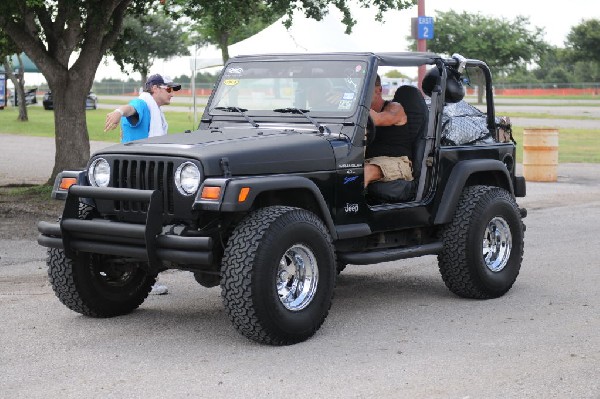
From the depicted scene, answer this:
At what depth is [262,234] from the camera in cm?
678

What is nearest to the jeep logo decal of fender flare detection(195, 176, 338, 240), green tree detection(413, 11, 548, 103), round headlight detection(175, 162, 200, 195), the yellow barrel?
fender flare detection(195, 176, 338, 240)

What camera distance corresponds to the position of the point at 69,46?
15.8 metres

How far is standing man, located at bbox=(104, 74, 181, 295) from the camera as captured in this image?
8898mm

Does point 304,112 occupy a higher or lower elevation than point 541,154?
higher

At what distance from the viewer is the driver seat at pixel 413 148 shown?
27.2ft

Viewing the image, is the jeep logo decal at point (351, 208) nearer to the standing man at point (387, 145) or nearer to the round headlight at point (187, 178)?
the standing man at point (387, 145)

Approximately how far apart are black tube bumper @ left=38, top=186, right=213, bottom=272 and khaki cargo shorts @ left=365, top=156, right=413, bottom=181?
6.39 ft

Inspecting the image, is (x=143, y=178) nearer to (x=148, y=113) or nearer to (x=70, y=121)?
(x=148, y=113)

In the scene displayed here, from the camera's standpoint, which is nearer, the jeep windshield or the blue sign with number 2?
the jeep windshield

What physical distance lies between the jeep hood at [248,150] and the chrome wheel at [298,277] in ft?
1.86

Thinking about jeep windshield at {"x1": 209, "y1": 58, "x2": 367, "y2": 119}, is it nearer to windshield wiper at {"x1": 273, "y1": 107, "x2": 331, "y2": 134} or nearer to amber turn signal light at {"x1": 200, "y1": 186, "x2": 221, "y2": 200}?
windshield wiper at {"x1": 273, "y1": 107, "x2": 331, "y2": 134}

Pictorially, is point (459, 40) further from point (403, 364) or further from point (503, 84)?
point (403, 364)

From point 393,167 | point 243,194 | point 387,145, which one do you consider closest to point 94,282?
point 243,194

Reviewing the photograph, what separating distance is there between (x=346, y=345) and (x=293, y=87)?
7.28 ft
